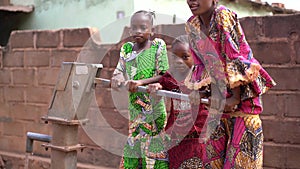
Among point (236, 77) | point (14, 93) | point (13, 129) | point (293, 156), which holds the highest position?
point (236, 77)

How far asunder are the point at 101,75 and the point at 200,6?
2.55 metres

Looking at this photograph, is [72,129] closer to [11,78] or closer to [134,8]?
[11,78]

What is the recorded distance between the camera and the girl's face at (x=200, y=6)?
7.37 ft

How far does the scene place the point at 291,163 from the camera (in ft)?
11.5

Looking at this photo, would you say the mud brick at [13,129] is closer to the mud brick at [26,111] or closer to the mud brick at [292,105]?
the mud brick at [26,111]

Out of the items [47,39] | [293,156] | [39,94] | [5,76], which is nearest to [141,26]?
[293,156]

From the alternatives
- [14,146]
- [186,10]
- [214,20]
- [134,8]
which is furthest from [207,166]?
[186,10]

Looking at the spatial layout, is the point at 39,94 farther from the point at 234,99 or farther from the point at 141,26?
the point at 234,99

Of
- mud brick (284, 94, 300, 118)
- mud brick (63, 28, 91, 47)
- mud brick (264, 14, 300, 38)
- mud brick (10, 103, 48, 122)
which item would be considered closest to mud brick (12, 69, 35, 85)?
mud brick (10, 103, 48, 122)

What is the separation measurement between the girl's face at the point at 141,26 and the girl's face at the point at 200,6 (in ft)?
2.85

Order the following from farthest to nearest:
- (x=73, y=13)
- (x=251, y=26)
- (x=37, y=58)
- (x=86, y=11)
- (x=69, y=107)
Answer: (x=73, y=13) → (x=86, y=11) → (x=37, y=58) → (x=251, y=26) → (x=69, y=107)

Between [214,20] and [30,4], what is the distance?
21.0 feet

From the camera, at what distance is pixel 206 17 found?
7.55 feet

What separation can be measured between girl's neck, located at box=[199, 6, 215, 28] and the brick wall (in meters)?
1.42
